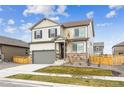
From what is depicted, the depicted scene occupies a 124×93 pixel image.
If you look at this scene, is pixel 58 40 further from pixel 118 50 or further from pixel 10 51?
pixel 118 50

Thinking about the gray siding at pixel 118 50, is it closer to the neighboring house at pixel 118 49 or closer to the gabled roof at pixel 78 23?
the neighboring house at pixel 118 49

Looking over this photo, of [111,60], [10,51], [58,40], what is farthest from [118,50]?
[10,51]

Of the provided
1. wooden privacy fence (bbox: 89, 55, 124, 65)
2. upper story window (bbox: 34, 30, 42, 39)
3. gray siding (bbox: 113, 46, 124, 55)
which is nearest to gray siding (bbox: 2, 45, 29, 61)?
upper story window (bbox: 34, 30, 42, 39)

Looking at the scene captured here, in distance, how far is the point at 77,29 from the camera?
26.3 meters

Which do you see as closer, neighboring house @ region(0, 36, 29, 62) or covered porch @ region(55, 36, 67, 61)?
covered porch @ region(55, 36, 67, 61)

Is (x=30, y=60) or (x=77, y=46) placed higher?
(x=77, y=46)

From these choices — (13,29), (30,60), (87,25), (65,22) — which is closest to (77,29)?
(87,25)

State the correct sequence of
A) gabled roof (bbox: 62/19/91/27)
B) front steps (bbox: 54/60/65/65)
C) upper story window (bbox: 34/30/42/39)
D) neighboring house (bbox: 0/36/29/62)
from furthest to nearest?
neighboring house (bbox: 0/36/29/62) → upper story window (bbox: 34/30/42/39) → gabled roof (bbox: 62/19/91/27) → front steps (bbox: 54/60/65/65)

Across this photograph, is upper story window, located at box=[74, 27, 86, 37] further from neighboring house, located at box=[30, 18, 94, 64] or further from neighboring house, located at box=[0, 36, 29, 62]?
neighboring house, located at box=[0, 36, 29, 62]

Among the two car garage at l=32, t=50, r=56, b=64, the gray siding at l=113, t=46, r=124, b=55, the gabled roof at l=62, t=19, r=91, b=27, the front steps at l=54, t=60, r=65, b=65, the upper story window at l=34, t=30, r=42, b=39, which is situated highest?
the gabled roof at l=62, t=19, r=91, b=27

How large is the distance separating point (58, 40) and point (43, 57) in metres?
3.67

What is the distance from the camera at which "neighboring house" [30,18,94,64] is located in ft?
83.8
